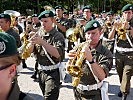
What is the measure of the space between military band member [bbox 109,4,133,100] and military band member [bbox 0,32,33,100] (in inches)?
186

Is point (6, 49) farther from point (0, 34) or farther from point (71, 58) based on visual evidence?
point (71, 58)

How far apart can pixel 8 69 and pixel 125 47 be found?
5262mm

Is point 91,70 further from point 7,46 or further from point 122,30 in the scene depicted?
point 122,30

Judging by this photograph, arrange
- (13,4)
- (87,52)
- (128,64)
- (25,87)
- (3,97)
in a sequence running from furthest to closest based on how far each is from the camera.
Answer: (13,4) < (25,87) < (128,64) < (87,52) < (3,97)

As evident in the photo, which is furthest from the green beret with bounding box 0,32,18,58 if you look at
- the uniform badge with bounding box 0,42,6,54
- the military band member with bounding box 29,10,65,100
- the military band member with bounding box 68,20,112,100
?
the military band member with bounding box 29,10,65,100

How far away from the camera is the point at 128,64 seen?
22.6 feet

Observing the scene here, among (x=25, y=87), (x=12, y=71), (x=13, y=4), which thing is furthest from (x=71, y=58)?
(x=13, y=4)

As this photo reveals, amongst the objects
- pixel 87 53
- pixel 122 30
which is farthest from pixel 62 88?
pixel 87 53

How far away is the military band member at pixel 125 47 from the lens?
263 inches

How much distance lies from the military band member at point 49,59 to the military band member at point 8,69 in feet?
10.5

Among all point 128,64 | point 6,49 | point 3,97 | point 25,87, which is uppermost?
point 6,49

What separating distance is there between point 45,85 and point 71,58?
1335 mm

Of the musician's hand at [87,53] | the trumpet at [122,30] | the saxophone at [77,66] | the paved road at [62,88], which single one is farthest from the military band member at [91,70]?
the paved road at [62,88]

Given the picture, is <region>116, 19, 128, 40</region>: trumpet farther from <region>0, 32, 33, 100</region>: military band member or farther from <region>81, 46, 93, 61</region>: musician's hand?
<region>0, 32, 33, 100</region>: military band member
